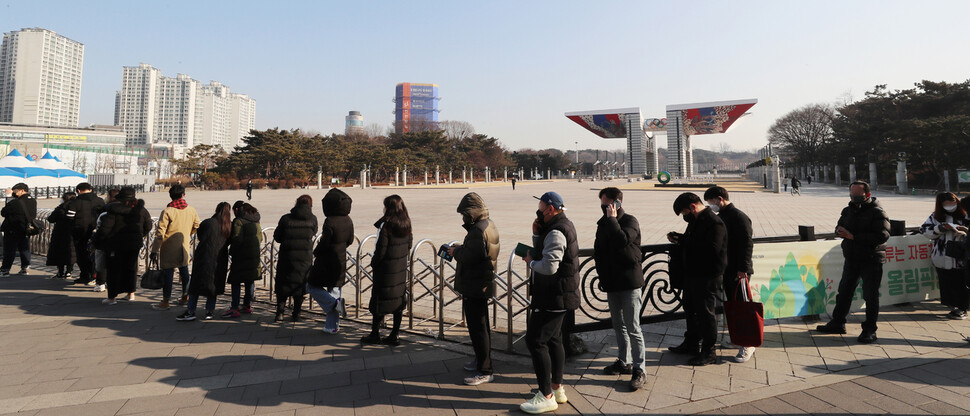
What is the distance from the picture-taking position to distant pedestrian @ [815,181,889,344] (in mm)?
4312

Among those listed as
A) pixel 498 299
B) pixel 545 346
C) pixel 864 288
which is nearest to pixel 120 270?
pixel 498 299

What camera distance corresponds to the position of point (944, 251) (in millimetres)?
5160

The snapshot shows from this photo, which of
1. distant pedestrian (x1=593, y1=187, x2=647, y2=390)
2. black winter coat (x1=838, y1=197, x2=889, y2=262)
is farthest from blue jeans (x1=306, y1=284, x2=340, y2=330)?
black winter coat (x1=838, y1=197, x2=889, y2=262)

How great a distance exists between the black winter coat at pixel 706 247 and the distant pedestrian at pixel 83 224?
867 cm

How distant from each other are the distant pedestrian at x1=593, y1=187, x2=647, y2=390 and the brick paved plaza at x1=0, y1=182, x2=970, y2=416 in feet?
1.05

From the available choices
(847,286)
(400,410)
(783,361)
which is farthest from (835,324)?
(400,410)

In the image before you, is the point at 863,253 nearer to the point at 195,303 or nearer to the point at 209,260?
the point at 209,260

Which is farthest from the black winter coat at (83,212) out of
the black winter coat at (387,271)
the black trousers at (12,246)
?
the black winter coat at (387,271)

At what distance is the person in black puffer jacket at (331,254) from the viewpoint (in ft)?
14.9

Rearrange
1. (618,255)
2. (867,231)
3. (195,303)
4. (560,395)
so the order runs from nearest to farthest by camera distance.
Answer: (560,395) < (618,255) < (867,231) < (195,303)

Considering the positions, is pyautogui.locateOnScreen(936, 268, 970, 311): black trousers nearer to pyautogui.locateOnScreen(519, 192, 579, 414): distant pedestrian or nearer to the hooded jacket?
pyautogui.locateOnScreen(519, 192, 579, 414): distant pedestrian

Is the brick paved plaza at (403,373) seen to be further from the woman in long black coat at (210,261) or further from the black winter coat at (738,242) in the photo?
the black winter coat at (738,242)

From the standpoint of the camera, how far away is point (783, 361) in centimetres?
394

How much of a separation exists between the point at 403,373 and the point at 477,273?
3.68 feet
